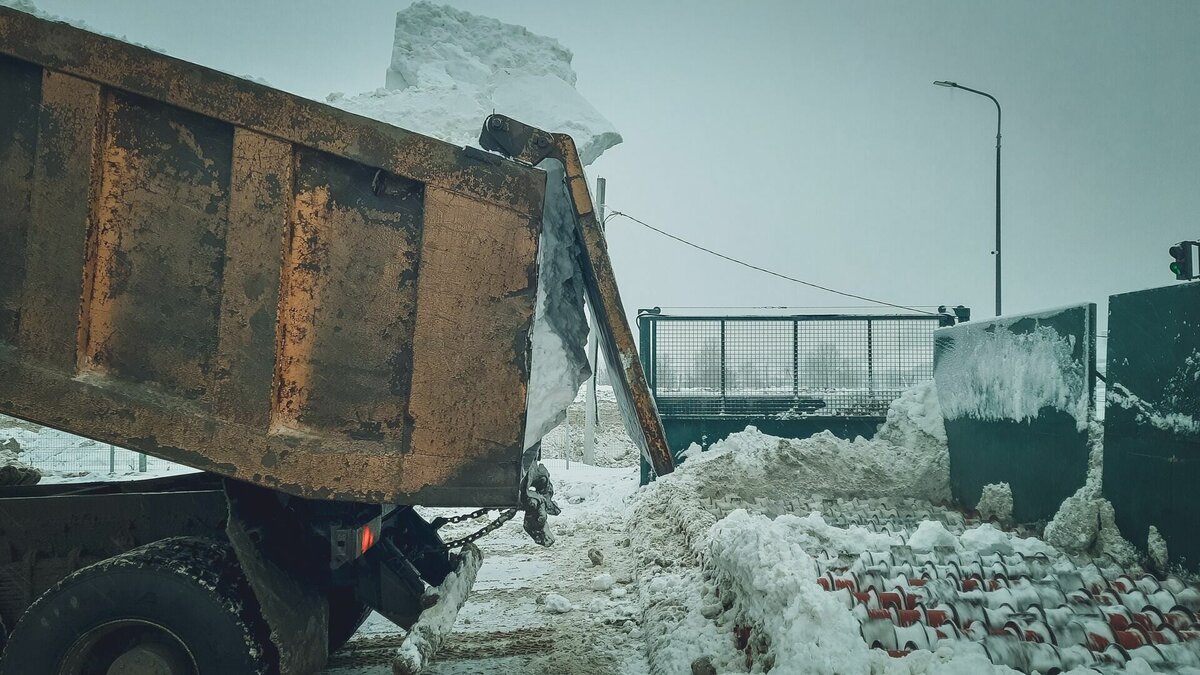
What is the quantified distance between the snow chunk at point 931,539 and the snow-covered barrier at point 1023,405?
1.22m

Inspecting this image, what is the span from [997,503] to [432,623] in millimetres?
5016

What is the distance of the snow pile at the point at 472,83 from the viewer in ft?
90.1

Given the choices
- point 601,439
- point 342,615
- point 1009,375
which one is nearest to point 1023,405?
point 1009,375

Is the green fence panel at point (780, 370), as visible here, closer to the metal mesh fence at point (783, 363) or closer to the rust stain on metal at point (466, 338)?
the metal mesh fence at point (783, 363)

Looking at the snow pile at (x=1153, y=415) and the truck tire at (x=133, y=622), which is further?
the snow pile at (x=1153, y=415)

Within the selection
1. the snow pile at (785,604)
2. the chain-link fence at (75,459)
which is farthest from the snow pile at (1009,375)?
the chain-link fence at (75,459)

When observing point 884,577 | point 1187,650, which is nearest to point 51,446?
point 884,577

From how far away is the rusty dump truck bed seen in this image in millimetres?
3334

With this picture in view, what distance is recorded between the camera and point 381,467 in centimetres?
344

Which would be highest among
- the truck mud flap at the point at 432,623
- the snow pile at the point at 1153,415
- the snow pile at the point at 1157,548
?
the snow pile at the point at 1153,415

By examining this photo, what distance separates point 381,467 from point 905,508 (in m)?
5.92

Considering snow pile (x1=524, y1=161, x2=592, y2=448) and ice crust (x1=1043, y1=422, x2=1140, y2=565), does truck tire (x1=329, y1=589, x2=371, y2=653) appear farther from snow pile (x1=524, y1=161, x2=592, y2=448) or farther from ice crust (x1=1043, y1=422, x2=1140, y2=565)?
ice crust (x1=1043, y1=422, x2=1140, y2=565)

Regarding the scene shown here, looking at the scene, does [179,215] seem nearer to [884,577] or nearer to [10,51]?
[10,51]

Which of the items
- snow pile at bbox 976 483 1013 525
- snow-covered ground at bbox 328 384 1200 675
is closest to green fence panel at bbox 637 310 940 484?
snow-covered ground at bbox 328 384 1200 675
